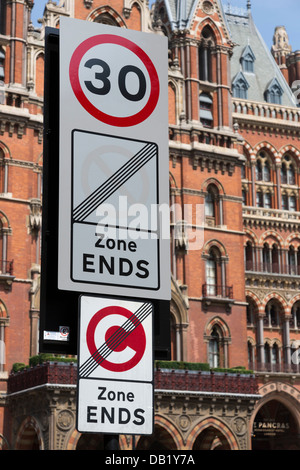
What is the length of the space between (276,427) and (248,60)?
973 inches

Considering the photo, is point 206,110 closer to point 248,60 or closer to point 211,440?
point 248,60

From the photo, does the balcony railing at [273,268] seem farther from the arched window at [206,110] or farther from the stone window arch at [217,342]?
the arched window at [206,110]

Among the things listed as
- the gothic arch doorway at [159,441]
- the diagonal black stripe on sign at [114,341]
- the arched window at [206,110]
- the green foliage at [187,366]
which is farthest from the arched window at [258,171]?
the diagonal black stripe on sign at [114,341]

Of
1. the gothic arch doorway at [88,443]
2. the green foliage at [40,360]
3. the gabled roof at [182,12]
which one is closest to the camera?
the green foliage at [40,360]

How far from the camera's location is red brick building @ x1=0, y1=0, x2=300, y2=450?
34594 mm

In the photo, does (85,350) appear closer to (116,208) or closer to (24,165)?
(116,208)

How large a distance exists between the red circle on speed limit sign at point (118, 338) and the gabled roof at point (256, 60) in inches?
1916

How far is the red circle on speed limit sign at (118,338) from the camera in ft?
15.8

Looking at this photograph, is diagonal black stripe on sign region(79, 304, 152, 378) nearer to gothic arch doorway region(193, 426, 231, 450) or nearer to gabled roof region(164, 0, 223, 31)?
gothic arch doorway region(193, 426, 231, 450)

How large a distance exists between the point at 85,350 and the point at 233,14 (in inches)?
2254

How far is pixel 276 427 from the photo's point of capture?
43844mm

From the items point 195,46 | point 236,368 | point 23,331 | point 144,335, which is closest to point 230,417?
point 236,368

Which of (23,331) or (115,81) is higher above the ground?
(23,331)

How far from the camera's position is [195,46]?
1670 inches
